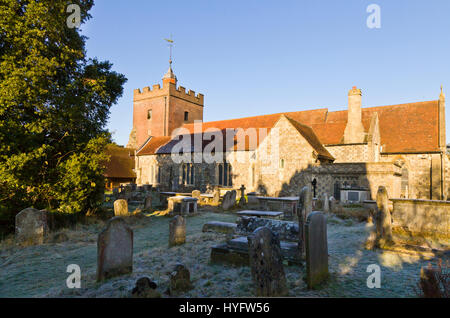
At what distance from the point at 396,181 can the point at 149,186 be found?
21855 millimetres

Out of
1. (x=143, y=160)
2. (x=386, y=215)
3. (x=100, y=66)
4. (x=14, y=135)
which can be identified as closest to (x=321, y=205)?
(x=386, y=215)

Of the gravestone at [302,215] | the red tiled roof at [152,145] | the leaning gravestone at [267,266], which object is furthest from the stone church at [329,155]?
the leaning gravestone at [267,266]

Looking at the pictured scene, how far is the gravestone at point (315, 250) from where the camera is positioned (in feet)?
14.6

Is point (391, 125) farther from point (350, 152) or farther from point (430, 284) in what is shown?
point (430, 284)

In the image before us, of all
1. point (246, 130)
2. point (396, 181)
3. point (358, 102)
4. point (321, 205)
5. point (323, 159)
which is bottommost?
point (321, 205)

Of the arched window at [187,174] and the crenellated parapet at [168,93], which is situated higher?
the crenellated parapet at [168,93]

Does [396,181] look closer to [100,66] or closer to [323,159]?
[323,159]

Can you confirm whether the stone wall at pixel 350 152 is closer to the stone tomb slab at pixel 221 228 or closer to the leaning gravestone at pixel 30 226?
the stone tomb slab at pixel 221 228

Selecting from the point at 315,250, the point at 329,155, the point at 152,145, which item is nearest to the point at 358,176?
the point at 329,155

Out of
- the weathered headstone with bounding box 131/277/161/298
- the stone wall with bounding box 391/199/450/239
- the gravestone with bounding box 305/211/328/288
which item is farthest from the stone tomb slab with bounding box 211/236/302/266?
the stone wall with bounding box 391/199/450/239

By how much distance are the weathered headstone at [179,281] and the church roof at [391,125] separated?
17.6m

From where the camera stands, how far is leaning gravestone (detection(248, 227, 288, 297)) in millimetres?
4086

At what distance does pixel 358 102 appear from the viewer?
2245 centimetres

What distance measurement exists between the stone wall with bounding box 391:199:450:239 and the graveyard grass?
1936 mm
